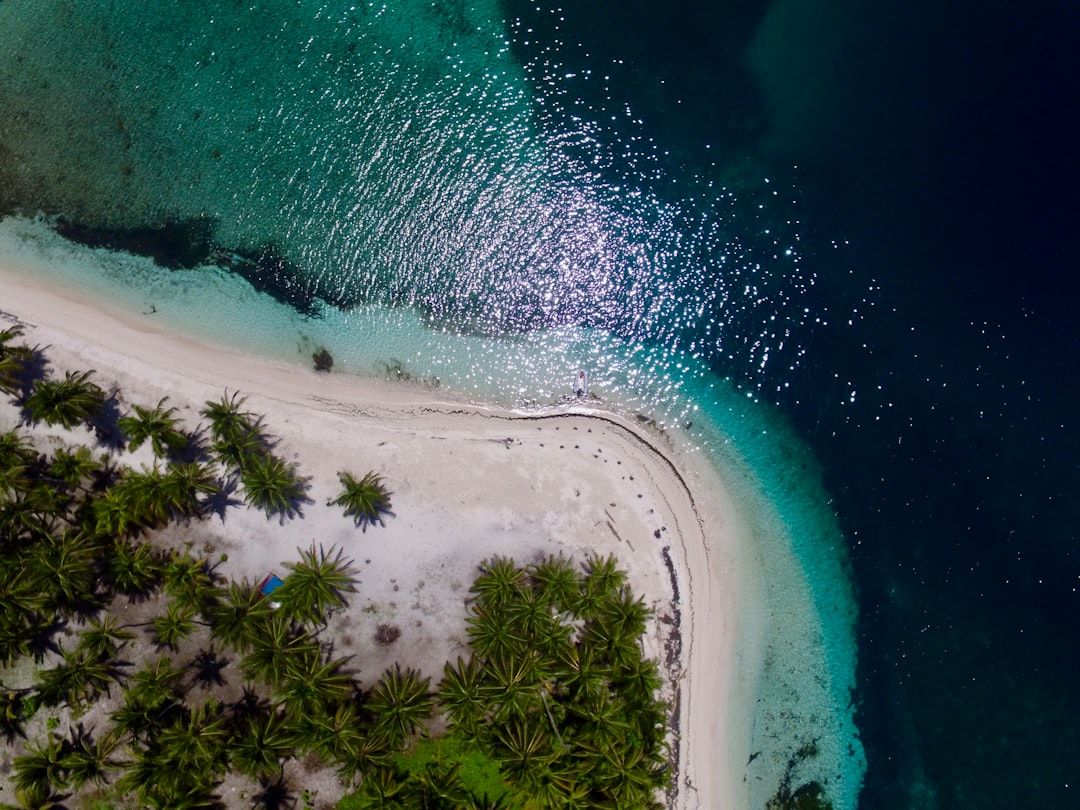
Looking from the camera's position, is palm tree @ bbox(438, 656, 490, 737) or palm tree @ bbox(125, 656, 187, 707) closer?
palm tree @ bbox(125, 656, 187, 707)

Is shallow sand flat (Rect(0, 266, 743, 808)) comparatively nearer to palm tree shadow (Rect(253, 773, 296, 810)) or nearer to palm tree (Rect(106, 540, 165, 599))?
palm tree (Rect(106, 540, 165, 599))

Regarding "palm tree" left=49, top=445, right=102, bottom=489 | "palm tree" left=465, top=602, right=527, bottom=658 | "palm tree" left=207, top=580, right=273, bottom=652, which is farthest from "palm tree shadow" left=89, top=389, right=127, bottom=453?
"palm tree" left=465, top=602, right=527, bottom=658

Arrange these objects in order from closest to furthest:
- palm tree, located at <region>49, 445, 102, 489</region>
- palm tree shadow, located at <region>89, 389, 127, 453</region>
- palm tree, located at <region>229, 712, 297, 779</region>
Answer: palm tree, located at <region>229, 712, 297, 779</region>
palm tree, located at <region>49, 445, 102, 489</region>
palm tree shadow, located at <region>89, 389, 127, 453</region>

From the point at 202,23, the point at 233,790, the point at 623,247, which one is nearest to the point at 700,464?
the point at 623,247

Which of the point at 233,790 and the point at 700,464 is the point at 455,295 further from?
the point at 233,790

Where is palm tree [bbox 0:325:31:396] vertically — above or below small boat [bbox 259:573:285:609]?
above

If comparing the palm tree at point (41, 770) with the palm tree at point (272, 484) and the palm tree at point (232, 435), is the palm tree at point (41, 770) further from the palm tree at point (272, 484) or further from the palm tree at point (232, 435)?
the palm tree at point (232, 435)
